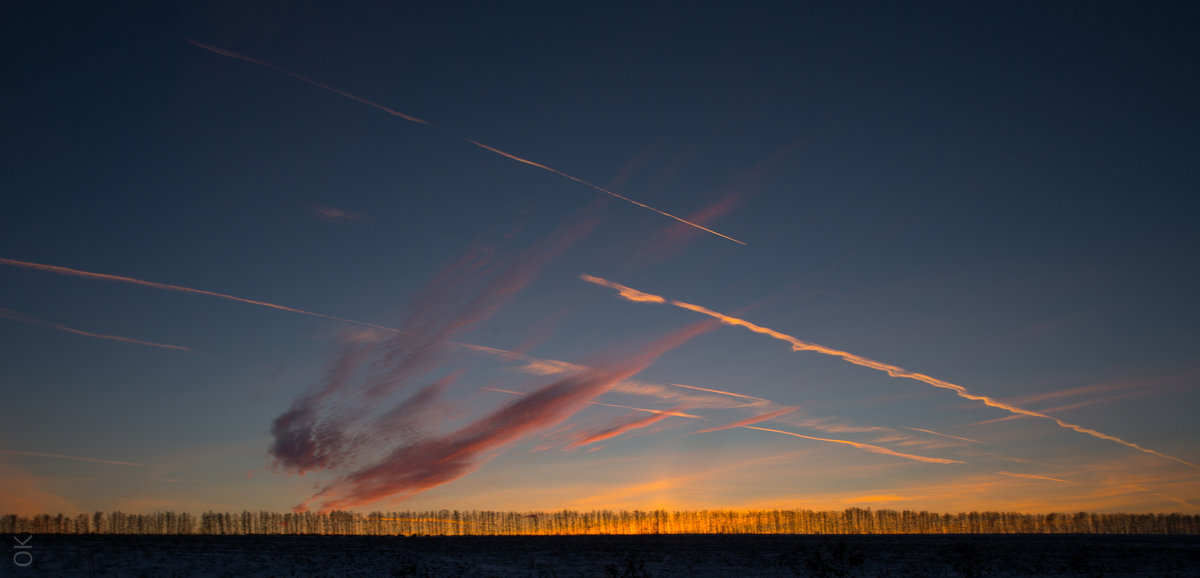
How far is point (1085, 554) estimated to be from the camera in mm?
66812

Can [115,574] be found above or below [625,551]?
above

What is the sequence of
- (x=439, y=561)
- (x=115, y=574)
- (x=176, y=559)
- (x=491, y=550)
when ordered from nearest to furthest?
1. (x=115, y=574)
2. (x=176, y=559)
3. (x=439, y=561)
4. (x=491, y=550)

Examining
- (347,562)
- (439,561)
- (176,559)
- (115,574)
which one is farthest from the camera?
(439,561)

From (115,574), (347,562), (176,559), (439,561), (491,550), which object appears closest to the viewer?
(115,574)

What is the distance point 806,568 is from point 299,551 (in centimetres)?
3785

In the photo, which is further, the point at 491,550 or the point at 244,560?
the point at 491,550

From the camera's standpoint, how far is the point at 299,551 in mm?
53250

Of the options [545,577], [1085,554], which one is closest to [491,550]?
[545,577]

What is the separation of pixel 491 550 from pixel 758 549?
26.8 metres

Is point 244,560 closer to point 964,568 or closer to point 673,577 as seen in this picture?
point 673,577

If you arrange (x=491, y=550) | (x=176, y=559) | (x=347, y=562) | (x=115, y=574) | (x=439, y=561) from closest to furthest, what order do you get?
(x=115, y=574), (x=176, y=559), (x=347, y=562), (x=439, y=561), (x=491, y=550)

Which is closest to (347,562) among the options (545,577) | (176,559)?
(176,559)

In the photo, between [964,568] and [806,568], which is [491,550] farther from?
[964,568]

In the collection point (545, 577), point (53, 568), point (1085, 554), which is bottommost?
point (1085, 554)
